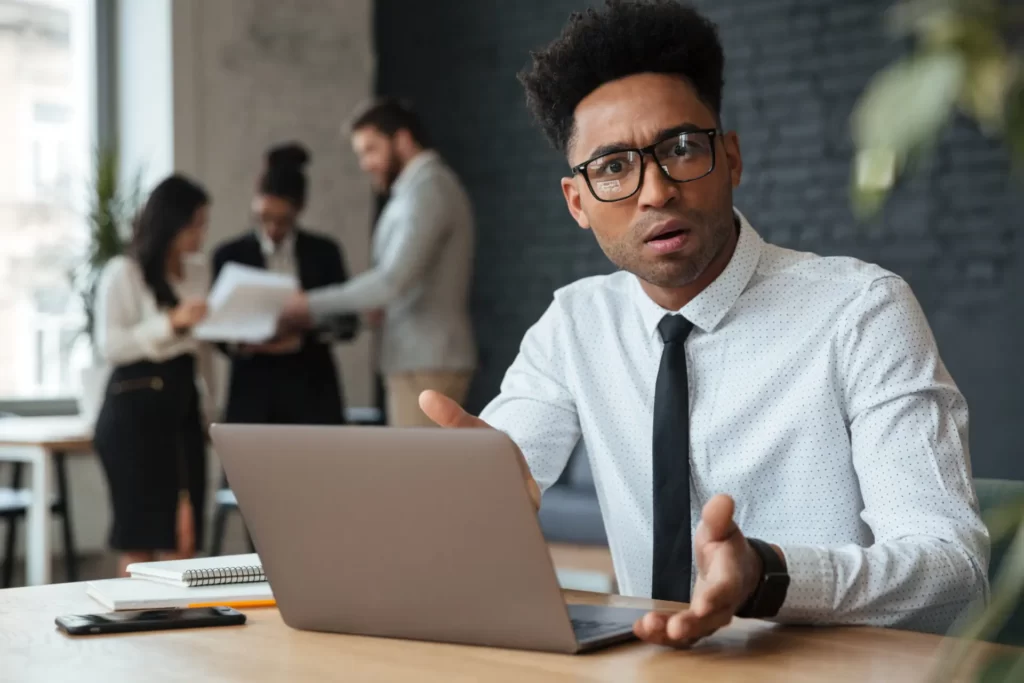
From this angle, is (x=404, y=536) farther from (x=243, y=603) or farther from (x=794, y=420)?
(x=794, y=420)

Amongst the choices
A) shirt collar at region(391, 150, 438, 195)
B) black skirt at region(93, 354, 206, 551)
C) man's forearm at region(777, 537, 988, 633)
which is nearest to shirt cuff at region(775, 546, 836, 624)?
man's forearm at region(777, 537, 988, 633)

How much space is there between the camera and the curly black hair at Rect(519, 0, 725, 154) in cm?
160

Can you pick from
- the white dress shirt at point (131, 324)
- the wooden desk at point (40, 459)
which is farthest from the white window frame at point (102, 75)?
the wooden desk at point (40, 459)

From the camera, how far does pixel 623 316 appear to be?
5.53 ft

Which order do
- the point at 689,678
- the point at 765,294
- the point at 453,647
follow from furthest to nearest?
the point at 765,294 < the point at 453,647 < the point at 689,678

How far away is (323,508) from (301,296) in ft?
10.3

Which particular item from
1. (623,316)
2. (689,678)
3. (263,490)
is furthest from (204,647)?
(623,316)

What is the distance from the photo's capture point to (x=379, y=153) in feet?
13.9

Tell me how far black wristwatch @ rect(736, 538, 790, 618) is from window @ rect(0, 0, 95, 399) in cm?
460

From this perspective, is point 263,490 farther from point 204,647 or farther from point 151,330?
point 151,330

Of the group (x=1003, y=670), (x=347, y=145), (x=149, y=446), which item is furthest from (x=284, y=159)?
(x=1003, y=670)

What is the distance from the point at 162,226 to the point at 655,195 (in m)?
2.90

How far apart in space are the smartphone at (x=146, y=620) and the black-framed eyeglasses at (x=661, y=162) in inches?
Result: 26.5

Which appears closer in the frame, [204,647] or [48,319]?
[204,647]
